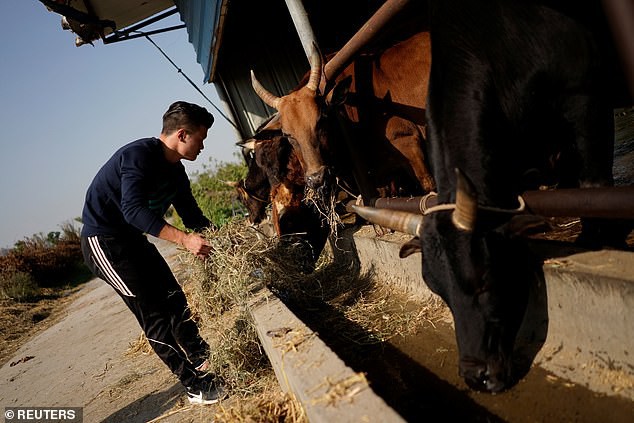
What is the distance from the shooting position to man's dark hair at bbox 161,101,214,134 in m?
3.46

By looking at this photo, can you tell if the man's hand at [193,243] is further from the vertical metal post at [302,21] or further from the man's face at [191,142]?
the vertical metal post at [302,21]

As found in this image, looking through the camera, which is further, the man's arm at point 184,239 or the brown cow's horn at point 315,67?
the brown cow's horn at point 315,67

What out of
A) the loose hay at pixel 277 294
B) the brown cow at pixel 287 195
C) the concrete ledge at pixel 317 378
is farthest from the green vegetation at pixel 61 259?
the concrete ledge at pixel 317 378

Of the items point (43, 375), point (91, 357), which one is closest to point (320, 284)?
point (91, 357)

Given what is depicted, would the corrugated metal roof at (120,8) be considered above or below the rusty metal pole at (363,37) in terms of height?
above

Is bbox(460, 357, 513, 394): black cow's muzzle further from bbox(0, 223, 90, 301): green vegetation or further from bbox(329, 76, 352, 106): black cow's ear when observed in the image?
bbox(0, 223, 90, 301): green vegetation

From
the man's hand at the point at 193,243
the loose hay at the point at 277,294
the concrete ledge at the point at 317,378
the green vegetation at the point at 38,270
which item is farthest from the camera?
the green vegetation at the point at 38,270

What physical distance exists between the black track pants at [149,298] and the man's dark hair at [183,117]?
1.00 m

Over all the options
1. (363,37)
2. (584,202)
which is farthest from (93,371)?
(584,202)

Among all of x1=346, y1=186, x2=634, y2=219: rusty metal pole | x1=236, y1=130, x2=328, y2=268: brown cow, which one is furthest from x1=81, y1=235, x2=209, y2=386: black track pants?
x1=346, y1=186, x2=634, y2=219: rusty metal pole

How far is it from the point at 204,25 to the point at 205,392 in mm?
5764

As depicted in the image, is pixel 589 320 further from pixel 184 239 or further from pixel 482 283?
pixel 184 239

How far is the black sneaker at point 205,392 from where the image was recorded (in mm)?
3126

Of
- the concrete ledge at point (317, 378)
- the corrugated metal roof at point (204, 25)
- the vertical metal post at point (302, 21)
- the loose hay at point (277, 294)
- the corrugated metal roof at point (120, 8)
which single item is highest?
the corrugated metal roof at point (120, 8)
